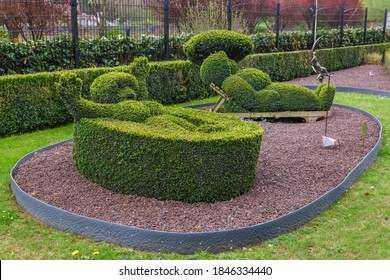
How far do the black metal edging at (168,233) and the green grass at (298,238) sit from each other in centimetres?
6

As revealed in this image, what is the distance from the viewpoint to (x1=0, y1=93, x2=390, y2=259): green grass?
4.38 metres

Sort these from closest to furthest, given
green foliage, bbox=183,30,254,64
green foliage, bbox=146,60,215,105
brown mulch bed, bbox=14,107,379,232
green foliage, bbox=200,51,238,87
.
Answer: brown mulch bed, bbox=14,107,379,232 < green foliage, bbox=200,51,238,87 < green foliage, bbox=183,30,254,64 < green foliage, bbox=146,60,215,105

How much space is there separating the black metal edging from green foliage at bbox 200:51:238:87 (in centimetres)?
478

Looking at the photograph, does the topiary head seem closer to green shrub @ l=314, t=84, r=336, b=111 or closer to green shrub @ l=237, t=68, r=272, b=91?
green shrub @ l=237, t=68, r=272, b=91

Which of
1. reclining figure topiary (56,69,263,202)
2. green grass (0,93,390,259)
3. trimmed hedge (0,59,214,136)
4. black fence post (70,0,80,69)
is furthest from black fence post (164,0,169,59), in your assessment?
green grass (0,93,390,259)

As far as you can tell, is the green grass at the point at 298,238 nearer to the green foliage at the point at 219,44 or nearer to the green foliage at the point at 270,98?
the green foliage at the point at 270,98

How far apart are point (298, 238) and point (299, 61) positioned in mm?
13157

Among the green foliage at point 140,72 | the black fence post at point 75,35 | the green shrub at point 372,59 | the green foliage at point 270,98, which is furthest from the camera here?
the green shrub at point 372,59

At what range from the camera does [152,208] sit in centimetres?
509

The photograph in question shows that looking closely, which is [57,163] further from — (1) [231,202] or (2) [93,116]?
(1) [231,202]

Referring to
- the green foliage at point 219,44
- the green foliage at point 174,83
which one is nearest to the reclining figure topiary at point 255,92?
the green foliage at point 219,44

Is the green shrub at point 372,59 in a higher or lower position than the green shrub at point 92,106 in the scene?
lower

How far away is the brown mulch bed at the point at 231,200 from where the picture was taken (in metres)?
4.86

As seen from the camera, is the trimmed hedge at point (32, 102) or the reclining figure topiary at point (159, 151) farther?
the trimmed hedge at point (32, 102)
